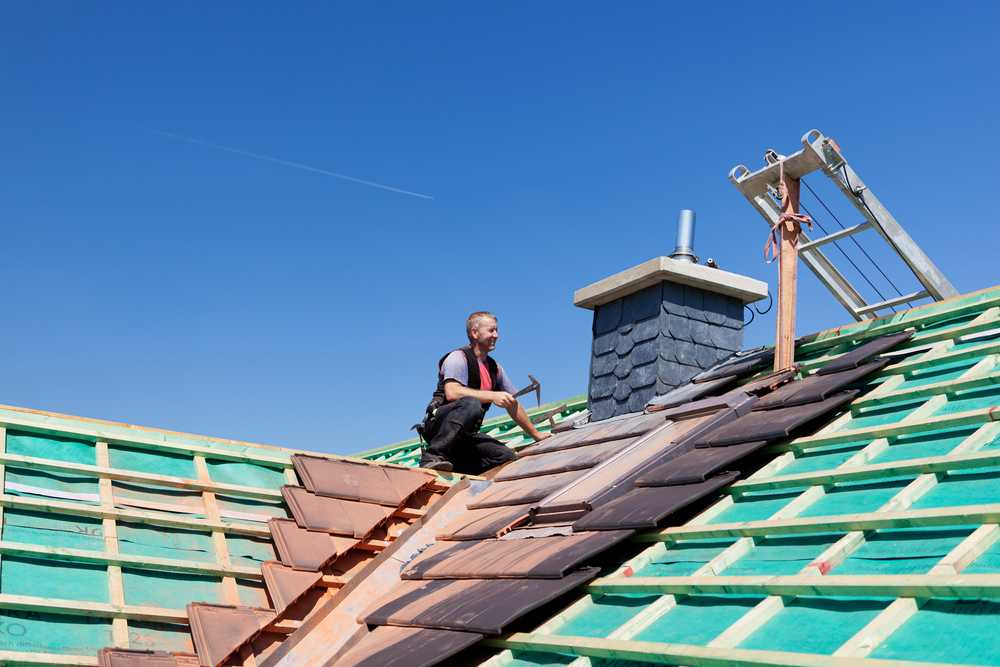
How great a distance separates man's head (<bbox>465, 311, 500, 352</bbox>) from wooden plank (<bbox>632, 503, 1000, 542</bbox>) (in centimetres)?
298

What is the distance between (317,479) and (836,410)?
3086 mm

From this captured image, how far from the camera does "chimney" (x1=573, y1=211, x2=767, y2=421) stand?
20.1 feet

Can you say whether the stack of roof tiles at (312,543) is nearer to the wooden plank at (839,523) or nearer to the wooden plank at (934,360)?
the wooden plank at (839,523)

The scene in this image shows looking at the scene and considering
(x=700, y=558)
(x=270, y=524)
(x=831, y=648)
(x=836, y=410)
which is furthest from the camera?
(x=270, y=524)

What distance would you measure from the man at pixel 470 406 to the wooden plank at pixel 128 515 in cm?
144

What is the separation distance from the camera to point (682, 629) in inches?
110

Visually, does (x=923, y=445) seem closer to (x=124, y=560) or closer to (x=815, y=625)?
(x=815, y=625)

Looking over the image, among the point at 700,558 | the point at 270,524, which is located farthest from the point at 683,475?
the point at 270,524

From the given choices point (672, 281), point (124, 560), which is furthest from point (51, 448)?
point (672, 281)

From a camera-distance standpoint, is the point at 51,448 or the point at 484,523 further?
the point at 51,448

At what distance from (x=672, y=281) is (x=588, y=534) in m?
2.97

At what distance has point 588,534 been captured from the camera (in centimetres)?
373

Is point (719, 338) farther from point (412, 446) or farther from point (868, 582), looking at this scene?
point (412, 446)

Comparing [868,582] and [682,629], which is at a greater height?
[682,629]
